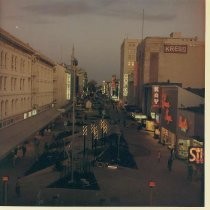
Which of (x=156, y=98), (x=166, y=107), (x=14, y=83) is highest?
(x=14, y=83)

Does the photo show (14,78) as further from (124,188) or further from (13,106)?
(124,188)

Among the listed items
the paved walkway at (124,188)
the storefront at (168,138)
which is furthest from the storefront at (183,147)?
the storefront at (168,138)

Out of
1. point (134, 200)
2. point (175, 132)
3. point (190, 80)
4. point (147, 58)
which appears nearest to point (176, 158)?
point (175, 132)

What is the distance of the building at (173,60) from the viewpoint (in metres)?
56.4

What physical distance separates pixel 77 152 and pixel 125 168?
6.55m

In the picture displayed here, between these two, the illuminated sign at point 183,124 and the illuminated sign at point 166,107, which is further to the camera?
the illuminated sign at point 166,107

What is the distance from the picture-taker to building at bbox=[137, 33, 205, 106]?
5638 centimetres

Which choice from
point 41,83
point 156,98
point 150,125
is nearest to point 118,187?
point 156,98

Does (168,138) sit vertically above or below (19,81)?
below

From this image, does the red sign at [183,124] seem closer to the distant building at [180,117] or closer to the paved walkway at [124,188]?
the distant building at [180,117]

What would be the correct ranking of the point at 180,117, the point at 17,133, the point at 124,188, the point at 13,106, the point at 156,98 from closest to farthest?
the point at 124,188
the point at 17,133
the point at 180,117
the point at 13,106
the point at 156,98

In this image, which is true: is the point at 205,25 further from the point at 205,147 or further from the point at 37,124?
the point at 37,124

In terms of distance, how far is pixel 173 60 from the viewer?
196 ft

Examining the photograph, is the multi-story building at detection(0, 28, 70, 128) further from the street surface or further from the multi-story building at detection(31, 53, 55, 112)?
the street surface
